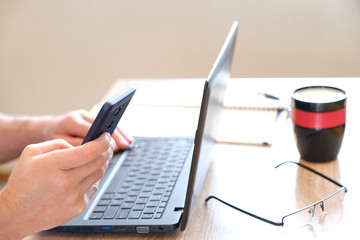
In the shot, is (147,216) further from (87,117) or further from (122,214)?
(87,117)

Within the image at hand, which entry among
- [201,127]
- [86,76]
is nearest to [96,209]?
[201,127]

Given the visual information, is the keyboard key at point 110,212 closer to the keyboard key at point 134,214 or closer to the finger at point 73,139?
the keyboard key at point 134,214

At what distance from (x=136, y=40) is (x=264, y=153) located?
1380mm

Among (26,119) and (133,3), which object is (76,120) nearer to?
(26,119)

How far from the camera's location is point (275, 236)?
0.76 meters

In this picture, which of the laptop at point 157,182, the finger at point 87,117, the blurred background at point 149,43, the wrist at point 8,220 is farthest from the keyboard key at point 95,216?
the blurred background at point 149,43

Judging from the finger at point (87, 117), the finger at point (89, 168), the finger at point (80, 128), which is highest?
the finger at point (89, 168)

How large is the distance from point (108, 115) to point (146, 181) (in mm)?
279

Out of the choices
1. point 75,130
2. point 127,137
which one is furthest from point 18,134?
point 127,137

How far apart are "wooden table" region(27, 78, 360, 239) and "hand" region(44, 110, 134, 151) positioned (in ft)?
0.45

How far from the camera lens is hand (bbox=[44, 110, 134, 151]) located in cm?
110

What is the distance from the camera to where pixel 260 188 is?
2.99ft

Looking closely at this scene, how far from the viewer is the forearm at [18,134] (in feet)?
4.00

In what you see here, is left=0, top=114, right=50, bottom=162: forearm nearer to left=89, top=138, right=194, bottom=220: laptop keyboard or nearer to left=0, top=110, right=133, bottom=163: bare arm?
left=0, top=110, right=133, bottom=163: bare arm
